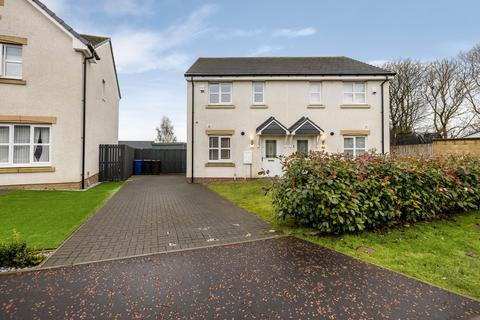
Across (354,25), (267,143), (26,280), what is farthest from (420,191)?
(354,25)

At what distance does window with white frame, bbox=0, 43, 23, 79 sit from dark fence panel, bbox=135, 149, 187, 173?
38.7 ft

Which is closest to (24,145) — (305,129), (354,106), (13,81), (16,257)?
(13,81)

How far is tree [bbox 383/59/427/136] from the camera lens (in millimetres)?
28453

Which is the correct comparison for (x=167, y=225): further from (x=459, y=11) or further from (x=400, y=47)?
(x=400, y=47)

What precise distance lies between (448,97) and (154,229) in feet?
113

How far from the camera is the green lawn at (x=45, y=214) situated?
15.6ft

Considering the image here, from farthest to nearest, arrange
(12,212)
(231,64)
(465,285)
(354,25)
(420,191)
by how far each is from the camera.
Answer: (231,64), (354,25), (12,212), (420,191), (465,285)

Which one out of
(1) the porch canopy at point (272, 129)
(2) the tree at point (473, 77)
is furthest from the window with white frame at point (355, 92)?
(2) the tree at point (473, 77)

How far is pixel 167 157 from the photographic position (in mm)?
21750

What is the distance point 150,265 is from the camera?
12.0ft

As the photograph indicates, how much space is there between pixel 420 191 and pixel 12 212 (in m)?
10.2

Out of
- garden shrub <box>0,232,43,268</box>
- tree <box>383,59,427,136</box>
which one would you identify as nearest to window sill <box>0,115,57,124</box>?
garden shrub <box>0,232,43,268</box>

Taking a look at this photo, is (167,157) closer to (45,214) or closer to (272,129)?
(272,129)

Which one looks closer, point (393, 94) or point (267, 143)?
point (267, 143)
